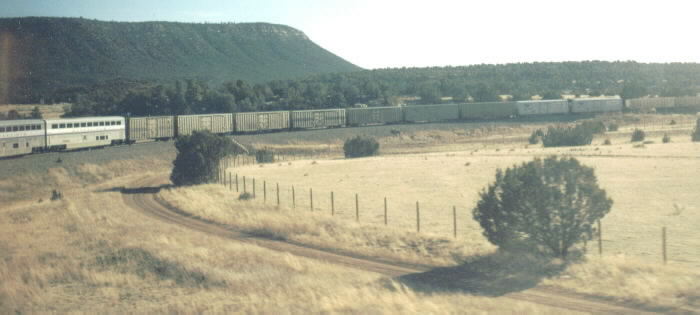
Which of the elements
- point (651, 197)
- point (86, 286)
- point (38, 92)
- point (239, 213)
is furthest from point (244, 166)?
point (38, 92)

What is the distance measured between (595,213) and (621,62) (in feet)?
624

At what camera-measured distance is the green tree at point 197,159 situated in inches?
1799

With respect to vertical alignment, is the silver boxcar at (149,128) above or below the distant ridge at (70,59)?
below

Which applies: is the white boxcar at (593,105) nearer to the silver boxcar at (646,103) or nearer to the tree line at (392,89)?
the silver boxcar at (646,103)

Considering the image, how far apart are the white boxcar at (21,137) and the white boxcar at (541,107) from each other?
73.9m

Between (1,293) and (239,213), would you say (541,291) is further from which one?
(239,213)

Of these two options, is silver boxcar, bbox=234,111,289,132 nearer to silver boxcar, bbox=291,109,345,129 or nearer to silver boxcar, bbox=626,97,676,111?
silver boxcar, bbox=291,109,345,129

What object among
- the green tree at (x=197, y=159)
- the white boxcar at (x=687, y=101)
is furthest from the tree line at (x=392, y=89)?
the green tree at (x=197, y=159)

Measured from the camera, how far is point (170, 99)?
105312 millimetres

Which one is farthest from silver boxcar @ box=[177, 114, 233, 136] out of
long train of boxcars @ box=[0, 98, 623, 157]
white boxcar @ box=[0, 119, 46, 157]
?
white boxcar @ box=[0, 119, 46, 157]

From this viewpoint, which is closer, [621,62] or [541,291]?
[541,291]

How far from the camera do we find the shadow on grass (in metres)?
16.8

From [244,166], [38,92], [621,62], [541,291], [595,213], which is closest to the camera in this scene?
[541,291]

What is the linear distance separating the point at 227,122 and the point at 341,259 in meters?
57.5
